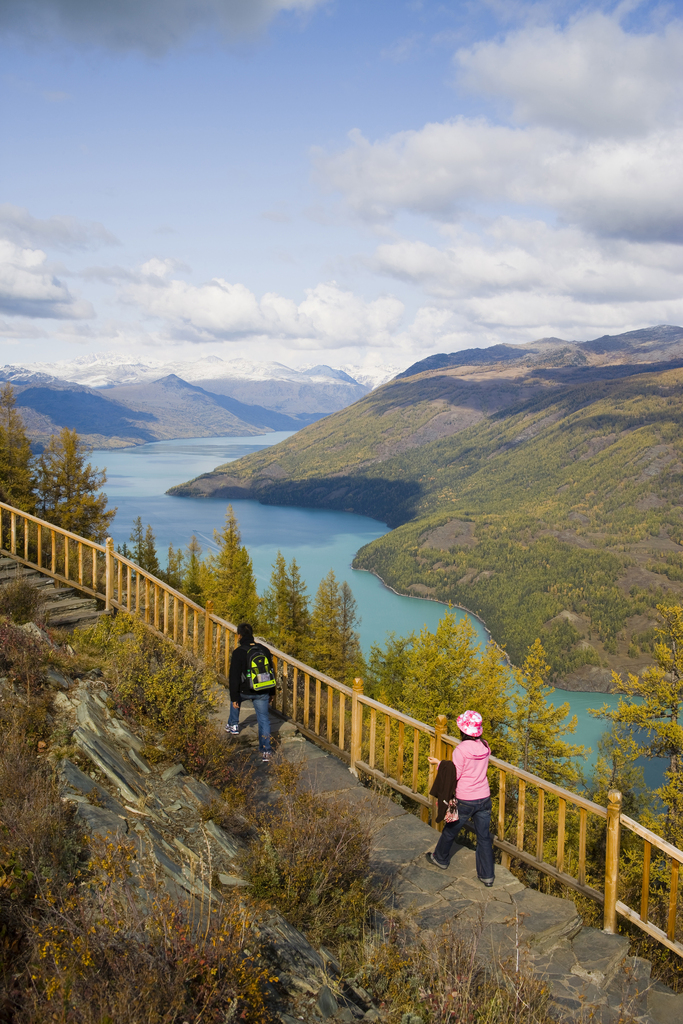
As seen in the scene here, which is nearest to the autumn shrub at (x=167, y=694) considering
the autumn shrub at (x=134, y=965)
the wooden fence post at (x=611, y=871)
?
the autumn shrub at (x=134, y=965)

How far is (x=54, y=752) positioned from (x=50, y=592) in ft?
17.4

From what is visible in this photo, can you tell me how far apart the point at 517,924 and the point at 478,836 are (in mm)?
902

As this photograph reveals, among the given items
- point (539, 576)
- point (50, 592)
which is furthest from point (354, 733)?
point (539, 576)

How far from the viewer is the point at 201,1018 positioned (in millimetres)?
2592

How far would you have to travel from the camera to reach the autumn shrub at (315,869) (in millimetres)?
3977

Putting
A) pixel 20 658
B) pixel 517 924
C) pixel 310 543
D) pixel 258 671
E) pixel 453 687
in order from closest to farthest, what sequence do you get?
pixel 517 924 → pixel 20 658 → pixel 258 671 → pixel 453 687 → pixel 310 543

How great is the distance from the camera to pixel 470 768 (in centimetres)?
536

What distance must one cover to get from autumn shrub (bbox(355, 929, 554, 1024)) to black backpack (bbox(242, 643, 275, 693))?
3.27 m

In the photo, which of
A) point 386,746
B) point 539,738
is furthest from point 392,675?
point 386,746

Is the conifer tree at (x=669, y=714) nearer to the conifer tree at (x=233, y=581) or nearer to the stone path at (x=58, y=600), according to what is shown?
the conifer tree at (x=233, y=581)

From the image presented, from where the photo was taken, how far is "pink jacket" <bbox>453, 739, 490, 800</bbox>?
5344mm

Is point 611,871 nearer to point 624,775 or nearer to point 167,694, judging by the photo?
point 167,694

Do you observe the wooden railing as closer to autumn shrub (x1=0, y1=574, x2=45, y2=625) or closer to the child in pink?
the child in pink

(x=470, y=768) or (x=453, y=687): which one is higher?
(x=470, y=768)
